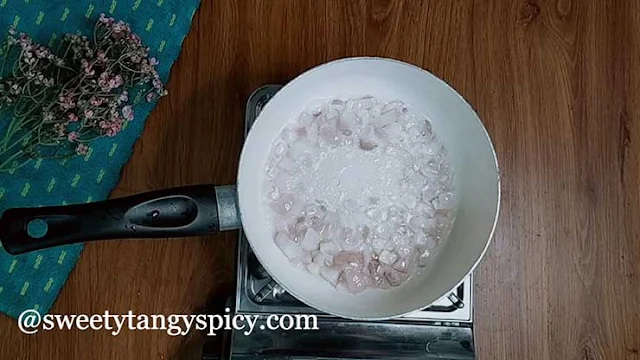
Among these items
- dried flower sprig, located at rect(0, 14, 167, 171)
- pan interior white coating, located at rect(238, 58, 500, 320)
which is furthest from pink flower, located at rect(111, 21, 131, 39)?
pan interior white coating, located at rect(238, 58, 500, 320)

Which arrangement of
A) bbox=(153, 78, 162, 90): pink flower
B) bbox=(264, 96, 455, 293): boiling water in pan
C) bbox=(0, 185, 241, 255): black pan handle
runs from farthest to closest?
bbox=(153, 78, 162, 90): pink flower, bbox=(264, 96, 455, 293): boiling water in pan, bbox=(0, 185, 241, 255): black pan handle

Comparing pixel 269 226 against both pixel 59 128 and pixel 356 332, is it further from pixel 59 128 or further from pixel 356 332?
pixel 59 128

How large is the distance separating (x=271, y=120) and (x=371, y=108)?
11 centimetres

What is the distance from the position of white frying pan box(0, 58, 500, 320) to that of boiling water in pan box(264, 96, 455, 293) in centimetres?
1

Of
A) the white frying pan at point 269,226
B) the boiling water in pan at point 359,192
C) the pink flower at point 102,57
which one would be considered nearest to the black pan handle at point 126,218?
the white frying pan at point 269,226

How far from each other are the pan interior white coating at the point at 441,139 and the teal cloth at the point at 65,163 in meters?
0.23

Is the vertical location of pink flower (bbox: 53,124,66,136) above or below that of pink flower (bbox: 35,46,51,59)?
below

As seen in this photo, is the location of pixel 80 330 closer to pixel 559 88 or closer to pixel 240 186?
pixel 240 186

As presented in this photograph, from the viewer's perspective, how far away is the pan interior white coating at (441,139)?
0.73m

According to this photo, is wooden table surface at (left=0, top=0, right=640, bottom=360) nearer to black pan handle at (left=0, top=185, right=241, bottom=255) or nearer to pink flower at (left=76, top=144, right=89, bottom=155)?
pink flower at (left=76, top=144, right=89, bottom=155)

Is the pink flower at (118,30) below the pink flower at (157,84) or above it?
above

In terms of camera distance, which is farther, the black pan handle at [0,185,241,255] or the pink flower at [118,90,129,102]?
the pink flower at [118,90,129,102]

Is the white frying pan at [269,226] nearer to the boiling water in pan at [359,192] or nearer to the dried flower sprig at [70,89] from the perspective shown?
the boiling water in pan at [359,192]

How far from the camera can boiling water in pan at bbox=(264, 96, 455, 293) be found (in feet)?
2.51
